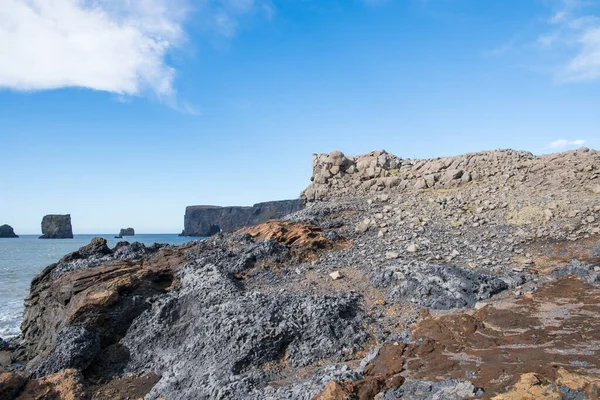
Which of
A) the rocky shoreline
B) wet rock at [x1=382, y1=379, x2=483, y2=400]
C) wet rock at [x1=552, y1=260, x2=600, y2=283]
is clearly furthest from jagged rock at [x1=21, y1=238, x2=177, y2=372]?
wet rock at [x1=552, y1=260, x2=600, y2=283]

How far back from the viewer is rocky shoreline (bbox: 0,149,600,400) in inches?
264

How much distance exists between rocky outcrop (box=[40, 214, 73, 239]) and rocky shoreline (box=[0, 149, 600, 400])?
142m

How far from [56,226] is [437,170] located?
147604 mm

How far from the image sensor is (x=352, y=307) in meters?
10.0

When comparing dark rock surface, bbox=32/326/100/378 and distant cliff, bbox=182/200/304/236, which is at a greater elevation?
distant cliff, bbox=182/200/304/236

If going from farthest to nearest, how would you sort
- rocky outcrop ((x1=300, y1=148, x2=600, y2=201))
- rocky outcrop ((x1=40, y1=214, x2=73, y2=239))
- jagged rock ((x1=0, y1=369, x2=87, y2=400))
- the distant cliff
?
1. rocky outcrop ((x1=40, y1=214, x2=73, y2=239))
2. the distant cliff
3. rocky outcrop ((x1=300, y1=148, x2=600, y2=201))
4. jagged rock ((x1=0, y1=369, x2=87, y2=400))

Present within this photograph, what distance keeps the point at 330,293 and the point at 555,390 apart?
633 cm

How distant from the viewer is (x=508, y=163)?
1870cm

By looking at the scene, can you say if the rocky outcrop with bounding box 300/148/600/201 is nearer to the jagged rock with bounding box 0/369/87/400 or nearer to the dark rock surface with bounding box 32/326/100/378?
the dark rock surface with bounding box 32/326/100/378

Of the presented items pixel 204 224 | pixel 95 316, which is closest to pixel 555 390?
pixel 95 316

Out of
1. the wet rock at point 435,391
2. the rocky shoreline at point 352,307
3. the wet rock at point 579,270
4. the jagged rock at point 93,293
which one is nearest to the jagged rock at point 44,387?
the rocky shoreline at point 352,307

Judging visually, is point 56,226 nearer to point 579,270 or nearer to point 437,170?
point 437,170

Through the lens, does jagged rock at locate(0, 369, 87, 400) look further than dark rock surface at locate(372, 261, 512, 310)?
No

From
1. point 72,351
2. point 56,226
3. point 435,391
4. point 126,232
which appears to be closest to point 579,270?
point 435,391
